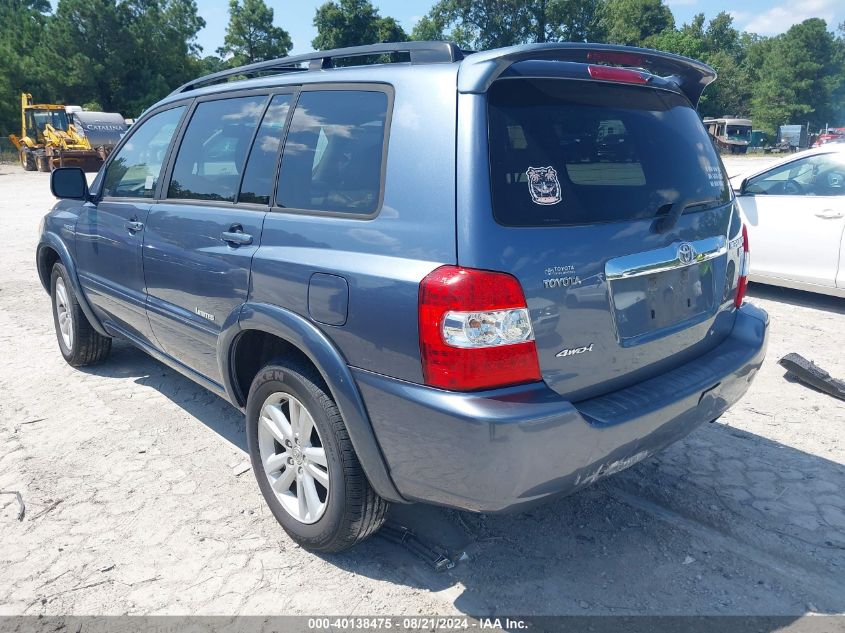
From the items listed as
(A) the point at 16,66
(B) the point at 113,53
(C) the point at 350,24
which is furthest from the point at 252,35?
(A) the point at 16,66

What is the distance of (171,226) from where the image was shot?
336cm

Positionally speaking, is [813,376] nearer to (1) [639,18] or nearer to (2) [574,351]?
(2) [574,351]

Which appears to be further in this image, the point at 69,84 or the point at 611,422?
the point at 69,84

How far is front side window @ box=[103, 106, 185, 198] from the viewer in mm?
3750

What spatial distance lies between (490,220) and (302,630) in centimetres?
160

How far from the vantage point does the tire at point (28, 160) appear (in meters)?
31.8

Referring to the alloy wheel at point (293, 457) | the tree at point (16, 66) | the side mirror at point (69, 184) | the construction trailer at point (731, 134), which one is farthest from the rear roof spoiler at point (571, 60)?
the tree at point (16, 66)

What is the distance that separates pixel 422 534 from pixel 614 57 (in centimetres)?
212

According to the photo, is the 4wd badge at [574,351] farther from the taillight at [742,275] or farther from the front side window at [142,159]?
the front side window at [142,159]

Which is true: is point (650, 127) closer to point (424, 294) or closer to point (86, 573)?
point (424, 294)

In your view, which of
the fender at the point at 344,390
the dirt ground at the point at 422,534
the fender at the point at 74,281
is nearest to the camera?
the fender at the point at 344,390

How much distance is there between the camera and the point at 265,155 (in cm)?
293

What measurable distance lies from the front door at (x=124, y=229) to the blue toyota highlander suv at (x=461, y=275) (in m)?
0.58

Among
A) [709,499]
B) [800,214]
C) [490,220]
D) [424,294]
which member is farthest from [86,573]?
[800,214]
